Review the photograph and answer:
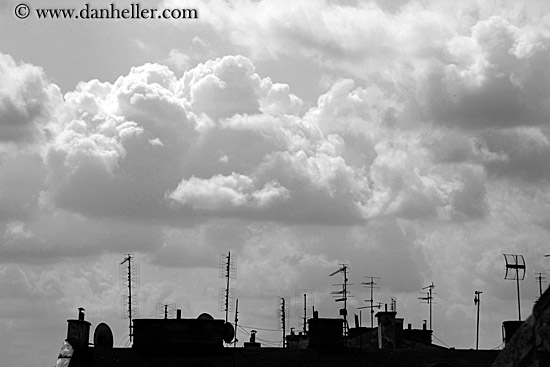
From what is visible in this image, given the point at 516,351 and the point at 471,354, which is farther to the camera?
→ the point at 471,354

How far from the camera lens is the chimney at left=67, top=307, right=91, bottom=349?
1999 inches

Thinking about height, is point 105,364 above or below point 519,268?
below

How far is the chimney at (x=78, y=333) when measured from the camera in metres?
50.8

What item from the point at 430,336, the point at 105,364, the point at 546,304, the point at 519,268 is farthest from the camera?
the point at 430,336

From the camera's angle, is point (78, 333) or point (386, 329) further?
point (386, 329)

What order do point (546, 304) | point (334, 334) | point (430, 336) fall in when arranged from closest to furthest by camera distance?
point (546, 304), point (334, 334), point (430, 336)

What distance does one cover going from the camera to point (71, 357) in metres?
49.5

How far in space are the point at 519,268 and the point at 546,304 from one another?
179 feet

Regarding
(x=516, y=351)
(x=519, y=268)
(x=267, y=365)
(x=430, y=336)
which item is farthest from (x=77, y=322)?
(x=516, y=351)

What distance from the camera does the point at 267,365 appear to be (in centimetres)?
4950

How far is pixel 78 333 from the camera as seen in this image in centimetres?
5119

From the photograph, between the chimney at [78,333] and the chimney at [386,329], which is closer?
the chimney at [78,333]

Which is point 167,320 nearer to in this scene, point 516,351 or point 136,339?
point 136,339

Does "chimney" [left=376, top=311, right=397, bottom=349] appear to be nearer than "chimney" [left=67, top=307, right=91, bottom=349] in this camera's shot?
No
